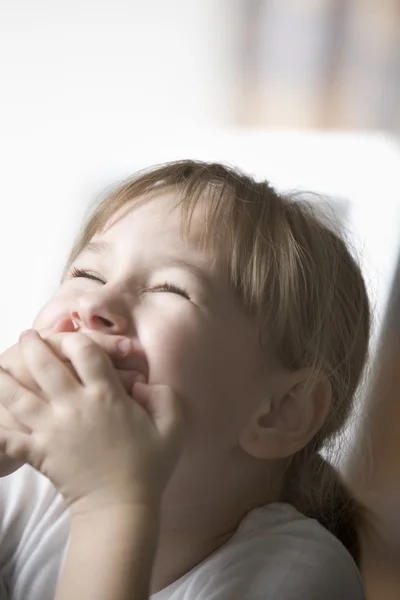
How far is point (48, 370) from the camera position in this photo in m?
0.58

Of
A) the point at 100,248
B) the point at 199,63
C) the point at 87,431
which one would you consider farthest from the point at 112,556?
the point at 199,63

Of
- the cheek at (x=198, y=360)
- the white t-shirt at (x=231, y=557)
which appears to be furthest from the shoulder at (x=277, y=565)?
the cheek at (x=198, y=360)

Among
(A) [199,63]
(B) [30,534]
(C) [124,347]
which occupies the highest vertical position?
(A) [199,63]

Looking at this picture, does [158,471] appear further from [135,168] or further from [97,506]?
[135,168]

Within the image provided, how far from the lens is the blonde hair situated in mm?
731

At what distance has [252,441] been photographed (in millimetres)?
726

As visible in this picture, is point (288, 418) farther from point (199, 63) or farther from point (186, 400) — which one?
point (199, 63)

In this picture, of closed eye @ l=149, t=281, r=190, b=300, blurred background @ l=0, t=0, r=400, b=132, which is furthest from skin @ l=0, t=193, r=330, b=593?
blurred background @ l=0, t=0, r=400, b=132

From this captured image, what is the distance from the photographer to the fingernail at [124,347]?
0.63 metres

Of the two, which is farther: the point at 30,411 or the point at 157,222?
the point at 157,222

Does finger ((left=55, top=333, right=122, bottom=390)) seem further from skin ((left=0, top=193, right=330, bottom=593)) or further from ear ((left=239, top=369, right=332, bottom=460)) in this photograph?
ear ((left=239, top=369, right=332, bottom=460))

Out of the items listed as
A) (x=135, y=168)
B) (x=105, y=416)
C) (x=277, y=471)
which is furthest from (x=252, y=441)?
(x=135, y=168)

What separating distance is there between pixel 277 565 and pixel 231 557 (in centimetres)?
4

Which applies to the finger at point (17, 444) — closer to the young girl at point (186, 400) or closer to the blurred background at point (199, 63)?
the young girl at point (186, 400)
